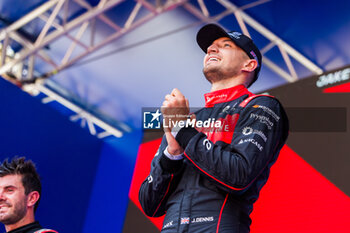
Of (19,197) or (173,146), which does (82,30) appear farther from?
(173,146)

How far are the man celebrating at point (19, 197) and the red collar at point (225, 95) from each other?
1.15 metres

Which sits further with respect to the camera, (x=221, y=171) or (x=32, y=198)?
(x=32, y=198)

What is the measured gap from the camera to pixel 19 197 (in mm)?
2447

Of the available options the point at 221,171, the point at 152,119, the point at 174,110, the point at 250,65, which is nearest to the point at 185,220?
the point at 221,171

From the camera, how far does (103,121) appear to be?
7445mm

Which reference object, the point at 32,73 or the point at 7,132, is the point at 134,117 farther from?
the point at 7,132

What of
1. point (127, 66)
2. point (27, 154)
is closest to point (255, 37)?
point (127, 66)

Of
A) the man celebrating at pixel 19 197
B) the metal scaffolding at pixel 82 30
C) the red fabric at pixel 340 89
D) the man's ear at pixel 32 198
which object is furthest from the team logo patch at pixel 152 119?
the metal scaffolding at pixel 82 30

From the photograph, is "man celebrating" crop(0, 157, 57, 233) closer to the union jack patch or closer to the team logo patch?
the team logo patch

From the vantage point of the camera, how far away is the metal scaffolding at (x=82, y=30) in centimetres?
500

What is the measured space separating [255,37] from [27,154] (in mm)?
2800

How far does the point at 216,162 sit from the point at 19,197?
5.07 feet

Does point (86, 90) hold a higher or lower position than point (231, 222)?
higher

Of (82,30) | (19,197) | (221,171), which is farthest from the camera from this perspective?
(82,30)
